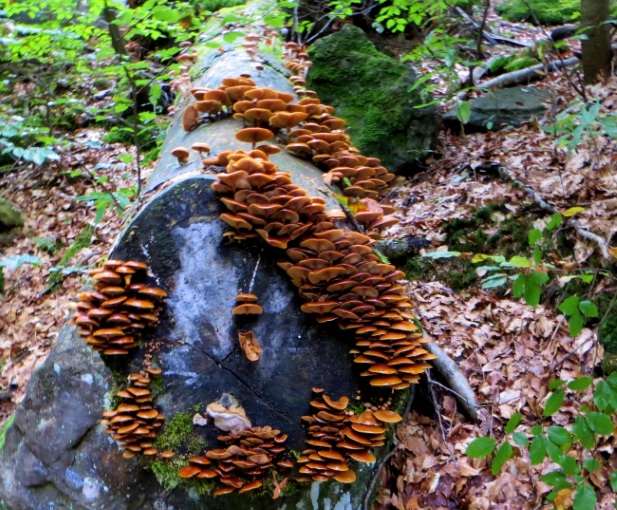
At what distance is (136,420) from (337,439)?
1023 millimetres

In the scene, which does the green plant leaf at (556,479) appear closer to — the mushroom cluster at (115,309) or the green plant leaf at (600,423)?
the green plant leaf at (600,423)

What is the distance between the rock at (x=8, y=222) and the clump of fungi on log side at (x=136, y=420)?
Answer: 7156 millimetres

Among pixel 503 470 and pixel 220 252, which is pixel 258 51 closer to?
pixel 220 252

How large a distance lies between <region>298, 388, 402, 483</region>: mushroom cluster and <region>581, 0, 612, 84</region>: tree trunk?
5.80 meters

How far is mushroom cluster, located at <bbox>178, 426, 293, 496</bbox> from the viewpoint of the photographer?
2.37 metres

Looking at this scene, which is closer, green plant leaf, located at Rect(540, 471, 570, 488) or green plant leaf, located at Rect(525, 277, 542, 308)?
green plant leaf, located at Rect(540, 471, 570, 488)

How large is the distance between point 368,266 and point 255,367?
823 mm

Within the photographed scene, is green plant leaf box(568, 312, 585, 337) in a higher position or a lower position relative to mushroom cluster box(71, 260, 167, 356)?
higher

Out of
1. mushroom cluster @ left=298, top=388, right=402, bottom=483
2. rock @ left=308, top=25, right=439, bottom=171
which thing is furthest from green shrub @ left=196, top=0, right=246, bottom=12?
mushroom cluster @ left=298, top=388, right=402, bottom=483

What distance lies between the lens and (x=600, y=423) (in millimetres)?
1815

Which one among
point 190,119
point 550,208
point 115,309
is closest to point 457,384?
point 550,208

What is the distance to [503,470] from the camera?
344 centimetres

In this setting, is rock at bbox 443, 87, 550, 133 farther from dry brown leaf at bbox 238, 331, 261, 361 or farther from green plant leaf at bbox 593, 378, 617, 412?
green plant leaf at bbox 593, 378, 617, 412

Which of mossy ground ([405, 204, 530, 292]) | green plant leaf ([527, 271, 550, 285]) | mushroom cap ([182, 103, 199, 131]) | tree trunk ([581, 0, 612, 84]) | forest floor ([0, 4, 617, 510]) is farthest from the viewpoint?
tree trunk ([581, 0, 612, 84])
